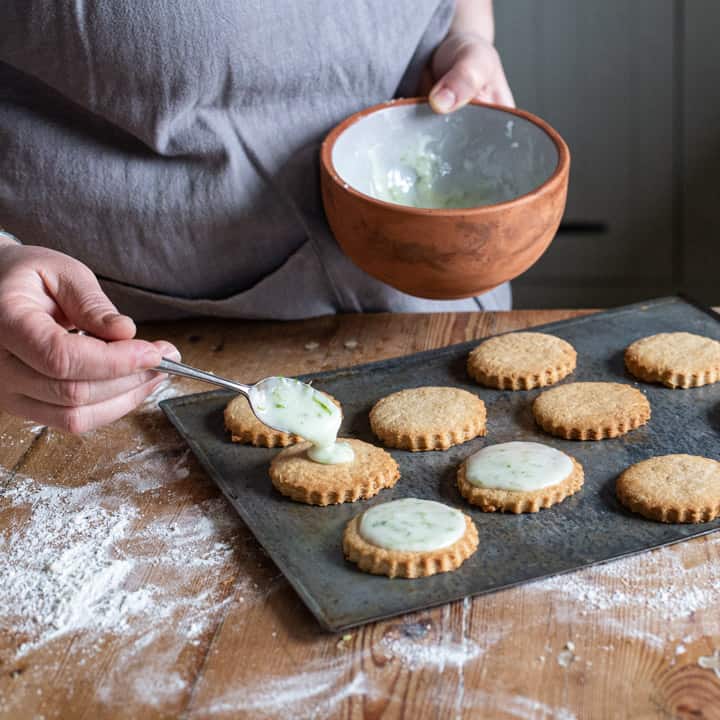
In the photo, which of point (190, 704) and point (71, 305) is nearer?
point (190, 704)

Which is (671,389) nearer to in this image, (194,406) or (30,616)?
(194,406)

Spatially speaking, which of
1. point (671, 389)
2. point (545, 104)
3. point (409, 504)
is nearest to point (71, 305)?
point (409, 504)

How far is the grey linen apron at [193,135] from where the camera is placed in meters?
1.45

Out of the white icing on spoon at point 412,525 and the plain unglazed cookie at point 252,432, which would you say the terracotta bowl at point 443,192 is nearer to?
the plain unglazed cookie at point 252,432

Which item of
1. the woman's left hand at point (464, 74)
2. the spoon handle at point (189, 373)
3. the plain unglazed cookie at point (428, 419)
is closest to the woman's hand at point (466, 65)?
the woman's left hand at point (464, 74)

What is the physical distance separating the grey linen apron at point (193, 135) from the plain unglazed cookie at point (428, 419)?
0.36 meters

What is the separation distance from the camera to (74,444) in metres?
1.43

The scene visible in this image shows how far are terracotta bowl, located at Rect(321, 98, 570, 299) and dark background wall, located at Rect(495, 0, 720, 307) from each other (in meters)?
1.63

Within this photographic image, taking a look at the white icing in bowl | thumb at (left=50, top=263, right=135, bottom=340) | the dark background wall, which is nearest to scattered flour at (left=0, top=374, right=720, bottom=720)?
thumb at (left=50, top=263, right=135, bottom=340)

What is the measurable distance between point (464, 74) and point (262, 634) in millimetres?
997

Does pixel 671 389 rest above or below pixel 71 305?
below

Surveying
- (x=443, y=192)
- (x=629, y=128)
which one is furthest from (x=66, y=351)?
(x=629, y=128)

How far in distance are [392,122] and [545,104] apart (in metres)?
1.72

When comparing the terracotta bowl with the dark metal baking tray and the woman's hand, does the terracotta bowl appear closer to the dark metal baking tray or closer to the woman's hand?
the woman's hand
